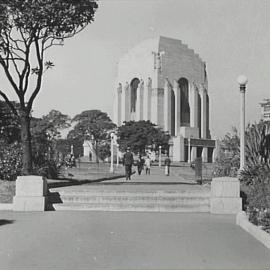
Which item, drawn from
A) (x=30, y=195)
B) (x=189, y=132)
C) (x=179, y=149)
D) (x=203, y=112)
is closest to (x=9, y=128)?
(x=30, y=195)

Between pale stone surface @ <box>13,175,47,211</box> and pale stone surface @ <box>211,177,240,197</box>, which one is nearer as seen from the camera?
pale stone surface @ <box>211,177,240,197</box>

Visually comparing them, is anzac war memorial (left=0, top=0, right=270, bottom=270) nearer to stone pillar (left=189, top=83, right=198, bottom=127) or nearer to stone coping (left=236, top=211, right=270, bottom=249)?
stone coping (left=236, top=211, right=270, bottom=249)

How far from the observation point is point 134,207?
14.5 m

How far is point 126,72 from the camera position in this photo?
140625 mm

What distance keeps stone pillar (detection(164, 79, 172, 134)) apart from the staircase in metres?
116

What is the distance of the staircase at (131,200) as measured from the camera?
14.4 meters

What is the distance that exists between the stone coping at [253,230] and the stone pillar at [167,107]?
120m

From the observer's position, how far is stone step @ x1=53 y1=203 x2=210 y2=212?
47.1ft

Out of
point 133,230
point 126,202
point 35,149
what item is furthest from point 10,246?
point 35,149

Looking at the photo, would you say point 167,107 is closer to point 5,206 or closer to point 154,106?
point 154,106

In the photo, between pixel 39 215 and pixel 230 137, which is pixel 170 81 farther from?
pixel 39 215

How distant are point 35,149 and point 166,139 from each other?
3180 inches

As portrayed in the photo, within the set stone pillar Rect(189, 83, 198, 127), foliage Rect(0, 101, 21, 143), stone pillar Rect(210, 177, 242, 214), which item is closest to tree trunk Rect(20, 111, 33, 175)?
stone pillar Rect(210, 177, 242, 214)

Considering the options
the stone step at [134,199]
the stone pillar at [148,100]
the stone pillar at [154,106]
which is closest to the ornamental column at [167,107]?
the stone pillar at [154,106]
